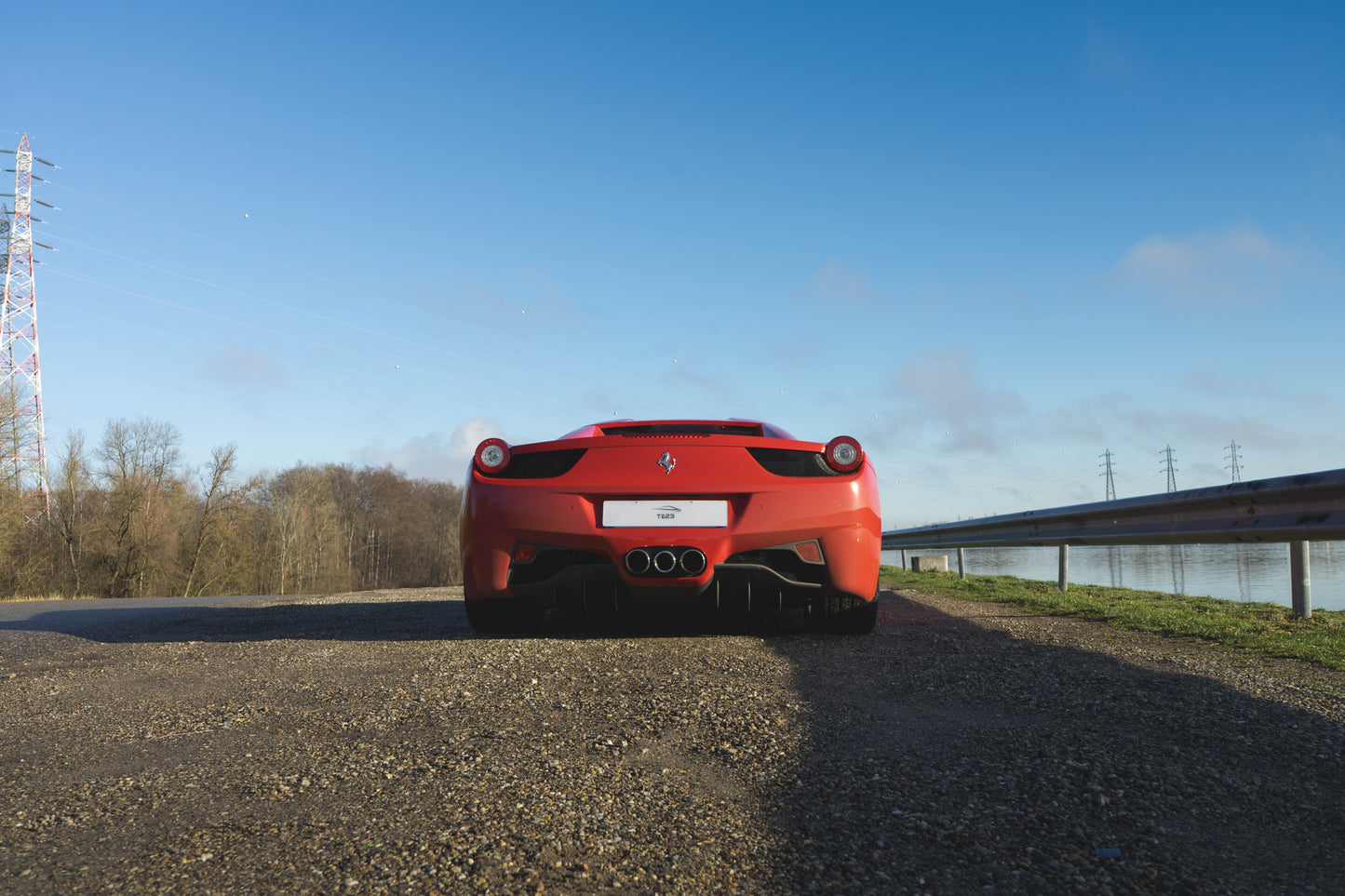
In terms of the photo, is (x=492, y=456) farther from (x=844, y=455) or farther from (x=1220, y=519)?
(x=1220, y=519)

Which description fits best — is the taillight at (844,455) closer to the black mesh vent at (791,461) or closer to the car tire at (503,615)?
the black mesh vent at (791,461)

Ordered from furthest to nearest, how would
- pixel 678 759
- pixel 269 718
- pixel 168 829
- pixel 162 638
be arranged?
pixel 162 638 < pixel 269 718 < pixel 678 759 < pixel 168 829

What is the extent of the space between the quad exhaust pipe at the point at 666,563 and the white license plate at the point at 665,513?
0.15 meters

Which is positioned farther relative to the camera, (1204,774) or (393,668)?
(393,668)

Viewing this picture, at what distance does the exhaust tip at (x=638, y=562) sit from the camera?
4.00m

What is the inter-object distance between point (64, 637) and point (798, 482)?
215 inches

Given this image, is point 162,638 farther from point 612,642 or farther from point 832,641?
Result: point 832,641

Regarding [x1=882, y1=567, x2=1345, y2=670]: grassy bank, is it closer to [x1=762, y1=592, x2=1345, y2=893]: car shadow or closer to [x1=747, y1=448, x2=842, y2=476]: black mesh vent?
[x1=762, y1=592, x2=1345, y2=893]: car shadow

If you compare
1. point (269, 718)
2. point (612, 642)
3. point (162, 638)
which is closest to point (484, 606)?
point (612, 642)

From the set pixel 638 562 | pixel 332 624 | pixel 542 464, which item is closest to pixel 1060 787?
pixel 638 562

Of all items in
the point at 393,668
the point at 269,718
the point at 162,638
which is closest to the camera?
the point at 269,718

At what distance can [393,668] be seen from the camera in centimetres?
363

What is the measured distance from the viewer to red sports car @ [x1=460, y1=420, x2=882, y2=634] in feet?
13.3

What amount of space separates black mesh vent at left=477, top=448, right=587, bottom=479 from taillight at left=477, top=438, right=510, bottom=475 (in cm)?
3
